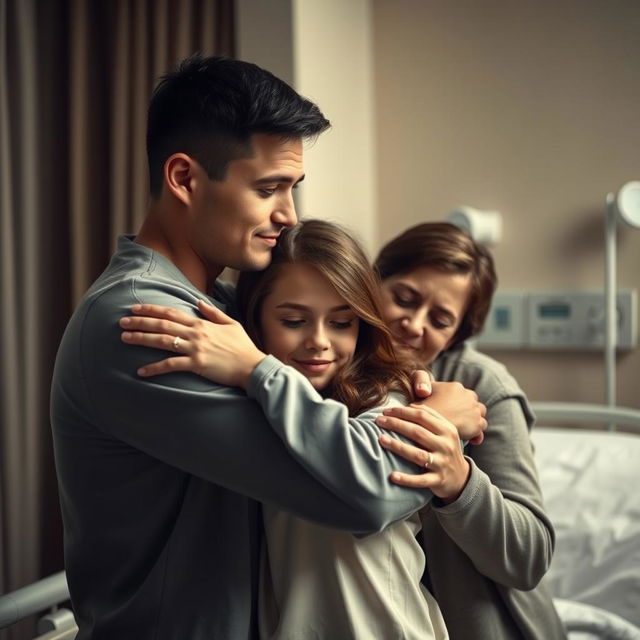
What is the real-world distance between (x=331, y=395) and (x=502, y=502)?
343mm

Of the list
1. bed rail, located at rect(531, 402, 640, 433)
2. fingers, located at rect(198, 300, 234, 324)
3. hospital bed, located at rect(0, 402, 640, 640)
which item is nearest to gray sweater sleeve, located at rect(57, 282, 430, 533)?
fingers, located at rect(198, 300, 234, 324)

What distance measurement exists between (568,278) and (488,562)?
1.41 meters

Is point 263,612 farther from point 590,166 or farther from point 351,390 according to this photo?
point 590,166

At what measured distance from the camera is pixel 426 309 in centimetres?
166

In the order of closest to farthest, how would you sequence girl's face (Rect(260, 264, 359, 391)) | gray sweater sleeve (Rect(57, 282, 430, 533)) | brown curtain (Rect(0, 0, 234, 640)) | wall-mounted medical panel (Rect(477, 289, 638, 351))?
gray sweater sleeve (Rect(57, 282, 430, 533)), girl's face (Rect(260, 264, 359, 391)), brown curtain (Rect(0, 0, 234, 640)), wall-mounted medical panel (Rect(477, 289, 638, 351))

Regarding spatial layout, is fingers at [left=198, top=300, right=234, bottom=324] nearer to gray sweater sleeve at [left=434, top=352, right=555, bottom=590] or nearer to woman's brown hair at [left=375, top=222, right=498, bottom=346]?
gray sweater sleeve at [left=434, top=352, right=555, bottom=590]

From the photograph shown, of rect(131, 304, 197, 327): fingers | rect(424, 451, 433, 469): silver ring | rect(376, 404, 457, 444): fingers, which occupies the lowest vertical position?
rect(424, 451, 433, 469): silver ring

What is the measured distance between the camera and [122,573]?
1.28m

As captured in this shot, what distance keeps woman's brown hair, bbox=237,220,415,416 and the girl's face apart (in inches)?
0.7

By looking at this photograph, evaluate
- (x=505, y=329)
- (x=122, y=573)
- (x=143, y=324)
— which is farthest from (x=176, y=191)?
(x=505, y=329)

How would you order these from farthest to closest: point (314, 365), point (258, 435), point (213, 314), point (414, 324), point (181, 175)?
point (414, 324) → point (314, 365) → point (181, 175) → point (213, 314) → point (258, 435)

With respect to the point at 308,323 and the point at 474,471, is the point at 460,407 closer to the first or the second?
the point at 474,471

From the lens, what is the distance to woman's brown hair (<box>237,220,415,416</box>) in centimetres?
143

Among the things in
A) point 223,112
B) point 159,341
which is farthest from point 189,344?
point 223,112
